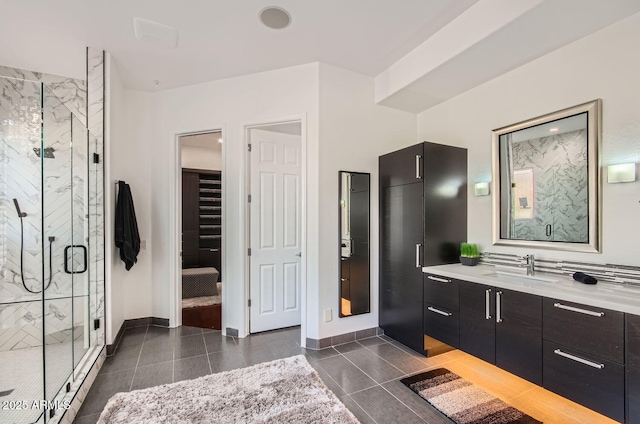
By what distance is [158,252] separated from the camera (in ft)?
11.7

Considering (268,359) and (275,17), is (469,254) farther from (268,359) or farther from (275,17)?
(275,17)

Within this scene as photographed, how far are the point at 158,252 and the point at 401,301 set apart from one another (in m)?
2.99

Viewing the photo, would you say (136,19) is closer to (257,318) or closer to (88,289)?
(88,289)

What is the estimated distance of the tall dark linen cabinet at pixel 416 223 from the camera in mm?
2752

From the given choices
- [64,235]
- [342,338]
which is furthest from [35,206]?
[342,338]

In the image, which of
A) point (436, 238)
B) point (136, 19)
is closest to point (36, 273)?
point (136, 19)

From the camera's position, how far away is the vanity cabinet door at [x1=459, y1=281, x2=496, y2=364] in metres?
2.21

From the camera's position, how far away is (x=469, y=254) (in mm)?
2809

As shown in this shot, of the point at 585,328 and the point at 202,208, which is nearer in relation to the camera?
the point at 585,328

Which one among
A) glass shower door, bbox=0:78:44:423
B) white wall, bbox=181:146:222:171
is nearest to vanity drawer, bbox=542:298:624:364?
glass shower door, bbox=0:78:44:423

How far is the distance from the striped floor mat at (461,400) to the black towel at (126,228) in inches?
121

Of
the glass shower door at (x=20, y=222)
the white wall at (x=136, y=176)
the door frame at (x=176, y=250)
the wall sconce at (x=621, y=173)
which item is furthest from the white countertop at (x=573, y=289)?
the glass shower door at (x=20, y=222)

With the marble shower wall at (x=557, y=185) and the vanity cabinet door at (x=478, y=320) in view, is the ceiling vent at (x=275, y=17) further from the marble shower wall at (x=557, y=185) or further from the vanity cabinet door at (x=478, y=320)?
the vanity cabinet door at (x=478, y=320)

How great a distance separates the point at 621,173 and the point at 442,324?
1.72 metres
